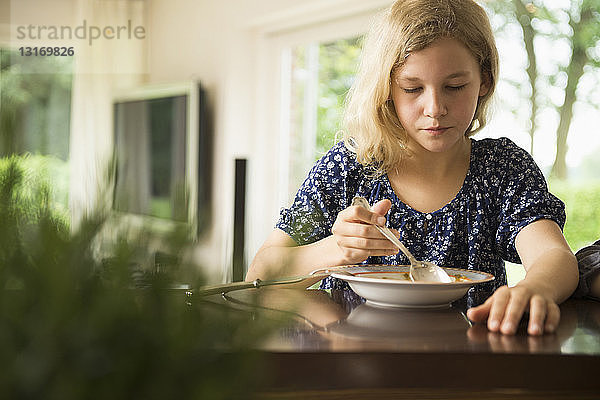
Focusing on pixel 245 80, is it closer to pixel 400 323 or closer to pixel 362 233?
pixel 362 233

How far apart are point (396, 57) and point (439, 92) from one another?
0.14m

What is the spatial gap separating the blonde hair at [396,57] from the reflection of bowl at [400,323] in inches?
25.3

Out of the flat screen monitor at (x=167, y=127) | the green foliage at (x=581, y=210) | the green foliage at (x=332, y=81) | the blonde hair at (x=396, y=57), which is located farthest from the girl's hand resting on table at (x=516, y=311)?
the green foliage at (x=332, y=81)

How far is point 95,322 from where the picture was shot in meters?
0.23

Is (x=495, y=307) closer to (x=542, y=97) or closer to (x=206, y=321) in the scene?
(x=206, y=321)

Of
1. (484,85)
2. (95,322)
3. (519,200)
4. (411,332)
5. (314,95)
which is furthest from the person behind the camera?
(314,95)

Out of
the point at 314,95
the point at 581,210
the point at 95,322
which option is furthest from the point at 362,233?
the point at 314,95

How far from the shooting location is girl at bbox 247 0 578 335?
53.1 inches

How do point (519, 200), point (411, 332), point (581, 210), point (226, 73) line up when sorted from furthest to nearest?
point (226, 73) → point (581, 210) → point (519, 200) → point (411, 332)

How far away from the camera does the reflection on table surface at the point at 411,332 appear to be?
2.31 feet

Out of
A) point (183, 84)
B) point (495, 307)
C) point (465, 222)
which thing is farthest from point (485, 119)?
point (183, 84)

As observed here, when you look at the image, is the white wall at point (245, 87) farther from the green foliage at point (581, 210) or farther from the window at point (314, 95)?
the green foliage at point (581, 210)

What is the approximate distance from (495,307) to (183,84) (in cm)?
402

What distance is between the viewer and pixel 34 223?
257mm
